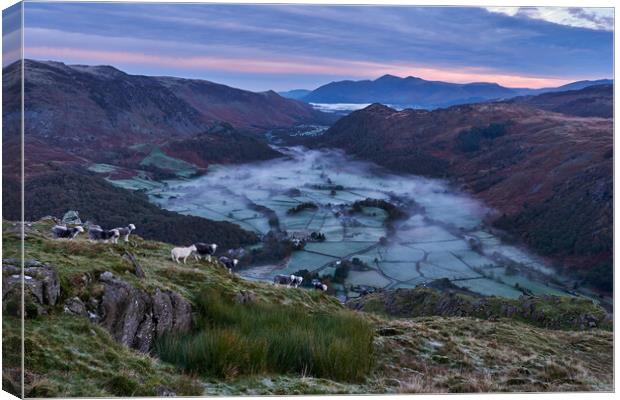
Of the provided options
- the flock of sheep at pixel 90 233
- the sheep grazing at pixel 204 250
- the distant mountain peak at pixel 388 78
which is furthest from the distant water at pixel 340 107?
the flock of sheep at pixel 90 233

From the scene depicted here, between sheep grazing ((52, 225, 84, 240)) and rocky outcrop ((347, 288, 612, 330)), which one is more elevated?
sheep grazing ((52, 225, 84, 240))

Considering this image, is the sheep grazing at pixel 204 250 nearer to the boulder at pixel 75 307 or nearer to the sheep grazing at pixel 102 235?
the sheep grazing at pixel 102 235

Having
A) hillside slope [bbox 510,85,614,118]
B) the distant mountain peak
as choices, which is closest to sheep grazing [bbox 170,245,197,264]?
the distant mountain peak

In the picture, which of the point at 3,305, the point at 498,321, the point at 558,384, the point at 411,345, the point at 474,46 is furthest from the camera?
the point at 498,321

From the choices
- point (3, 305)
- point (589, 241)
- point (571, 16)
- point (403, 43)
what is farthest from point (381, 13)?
point (3, 305)

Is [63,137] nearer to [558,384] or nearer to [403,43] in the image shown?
[403,43]

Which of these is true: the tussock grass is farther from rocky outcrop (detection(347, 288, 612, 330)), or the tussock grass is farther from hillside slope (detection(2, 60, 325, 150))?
A: hillside slope (detection(2, 60, 325, 150))
